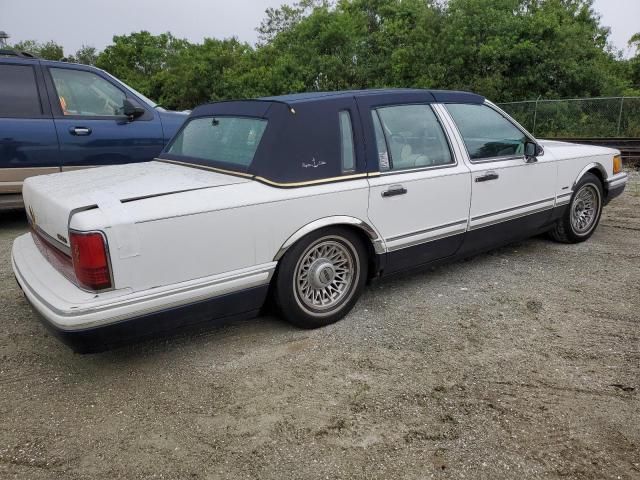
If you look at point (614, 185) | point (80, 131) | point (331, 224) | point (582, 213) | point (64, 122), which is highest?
point (64, 122)

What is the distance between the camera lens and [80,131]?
5.98m

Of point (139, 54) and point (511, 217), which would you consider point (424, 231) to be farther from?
point (139, 54)

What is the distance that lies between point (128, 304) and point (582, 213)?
4.55 m

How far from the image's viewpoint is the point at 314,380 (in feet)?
9.82

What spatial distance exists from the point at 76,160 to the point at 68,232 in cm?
365

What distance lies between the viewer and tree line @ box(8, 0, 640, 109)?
20.8 metres

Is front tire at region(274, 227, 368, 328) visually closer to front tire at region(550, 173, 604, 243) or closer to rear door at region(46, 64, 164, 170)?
front tire at region(550, 173, 604, 243)

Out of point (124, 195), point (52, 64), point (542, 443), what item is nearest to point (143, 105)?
point (52, 64)

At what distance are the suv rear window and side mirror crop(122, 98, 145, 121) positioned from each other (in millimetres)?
887

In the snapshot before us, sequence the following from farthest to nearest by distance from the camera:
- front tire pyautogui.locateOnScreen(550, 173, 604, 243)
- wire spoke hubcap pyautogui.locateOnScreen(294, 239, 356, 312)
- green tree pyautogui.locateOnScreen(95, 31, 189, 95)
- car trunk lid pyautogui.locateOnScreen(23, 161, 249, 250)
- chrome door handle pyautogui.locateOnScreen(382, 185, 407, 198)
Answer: green tree pyautogui.locateOnScreen(95, 31, 189, 95), front tire pyautogui.locateOnScreen(550, 173, 604, 243), chrome door handle pyautogui.locateOnScreen(382, 185, 407, 198), wire spoke hubcap pyautogui.locateOnScreen(294, 239, 356, 312), car trunk lid pyautogui.locateOnScreen(23, 161, 249, 250)

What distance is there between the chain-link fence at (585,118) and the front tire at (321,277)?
48.3 ft

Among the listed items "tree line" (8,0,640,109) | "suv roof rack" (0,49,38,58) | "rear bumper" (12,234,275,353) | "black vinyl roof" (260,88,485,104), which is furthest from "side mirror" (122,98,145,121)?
"tree line" (8,0,640,109)

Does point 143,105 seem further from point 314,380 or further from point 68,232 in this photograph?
point 314,380

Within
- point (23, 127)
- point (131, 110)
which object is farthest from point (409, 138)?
point (23, 127)
